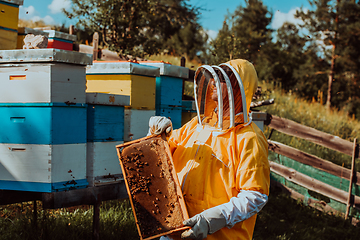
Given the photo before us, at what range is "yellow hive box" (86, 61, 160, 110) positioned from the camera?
3.07 meters

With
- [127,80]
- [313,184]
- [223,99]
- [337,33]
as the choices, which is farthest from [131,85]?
[337,33]

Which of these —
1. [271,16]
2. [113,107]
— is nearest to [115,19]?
[113,107]

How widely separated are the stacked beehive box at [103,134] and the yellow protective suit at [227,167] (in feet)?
3.65

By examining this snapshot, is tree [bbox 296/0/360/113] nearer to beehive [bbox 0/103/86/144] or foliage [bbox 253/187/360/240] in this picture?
foliage [bbox 253/187/360/240]

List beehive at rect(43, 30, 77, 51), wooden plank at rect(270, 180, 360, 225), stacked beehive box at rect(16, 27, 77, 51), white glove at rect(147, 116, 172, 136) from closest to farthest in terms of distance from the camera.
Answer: white glove at rect(147, 116, 172, 136) → stacked beehive box at rect(16, 27, 77, 51) → beehive at rect(43, 30, 77, 51) → wooden plank at rect(270, 180, 360, 225)

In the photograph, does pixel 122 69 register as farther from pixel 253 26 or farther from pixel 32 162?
pixel 253 26

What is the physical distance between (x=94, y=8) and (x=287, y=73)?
1619 cm

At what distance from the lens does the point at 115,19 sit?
300 inches

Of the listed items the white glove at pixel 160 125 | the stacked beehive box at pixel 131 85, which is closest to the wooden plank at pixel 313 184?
the stacked beehive box at pixel 131 85

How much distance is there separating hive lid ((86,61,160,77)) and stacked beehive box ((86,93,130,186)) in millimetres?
321

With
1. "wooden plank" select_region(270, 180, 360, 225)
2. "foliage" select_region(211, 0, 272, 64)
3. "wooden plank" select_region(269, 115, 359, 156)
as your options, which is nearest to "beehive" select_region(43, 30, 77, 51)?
"wooden plank" select_region(269, 115, 359, 156)

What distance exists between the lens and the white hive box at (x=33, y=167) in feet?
7.80

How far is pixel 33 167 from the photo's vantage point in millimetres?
2385

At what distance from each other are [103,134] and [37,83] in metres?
0.75
